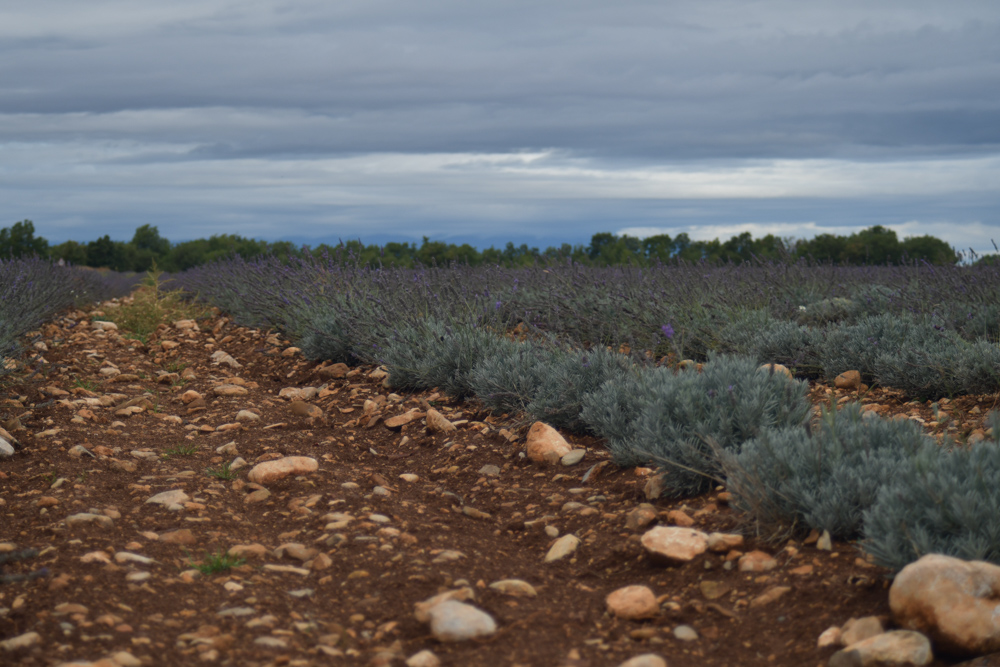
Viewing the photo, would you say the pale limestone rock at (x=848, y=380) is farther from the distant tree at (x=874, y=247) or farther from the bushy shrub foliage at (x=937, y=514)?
the distant tree at (x=874, y=247)

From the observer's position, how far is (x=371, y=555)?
8.55ft

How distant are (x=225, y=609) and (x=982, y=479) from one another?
2236 mm

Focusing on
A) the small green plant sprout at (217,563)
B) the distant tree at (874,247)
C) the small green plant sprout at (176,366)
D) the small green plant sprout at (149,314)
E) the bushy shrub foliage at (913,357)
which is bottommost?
the small green plant sprout at (217,563)

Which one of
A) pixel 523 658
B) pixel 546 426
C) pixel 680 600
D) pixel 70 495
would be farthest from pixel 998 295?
pixel 70 495

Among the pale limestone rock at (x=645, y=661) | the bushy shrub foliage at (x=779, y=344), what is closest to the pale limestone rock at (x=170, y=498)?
the pale limestone rock at (x=645, y=661)

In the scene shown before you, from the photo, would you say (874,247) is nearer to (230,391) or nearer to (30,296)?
(230,391)

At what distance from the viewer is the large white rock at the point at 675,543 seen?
97.8 inches

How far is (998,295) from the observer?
6.07 metres

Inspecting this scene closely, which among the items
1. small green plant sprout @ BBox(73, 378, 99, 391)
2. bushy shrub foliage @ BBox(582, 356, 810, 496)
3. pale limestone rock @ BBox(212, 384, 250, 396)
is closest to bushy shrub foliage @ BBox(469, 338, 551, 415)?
bushy shrub foliage @ BBox(582, 356, 810, 496)

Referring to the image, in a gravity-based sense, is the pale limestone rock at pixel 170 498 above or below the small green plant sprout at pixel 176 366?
below

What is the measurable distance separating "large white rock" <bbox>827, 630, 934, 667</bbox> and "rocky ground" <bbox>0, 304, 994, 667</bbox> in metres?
0.07

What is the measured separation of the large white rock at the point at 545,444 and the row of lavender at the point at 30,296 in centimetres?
324

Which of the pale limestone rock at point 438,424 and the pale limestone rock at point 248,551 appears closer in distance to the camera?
the pale limestone rock at point 248,551

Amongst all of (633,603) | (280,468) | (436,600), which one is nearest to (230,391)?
(280,468)
